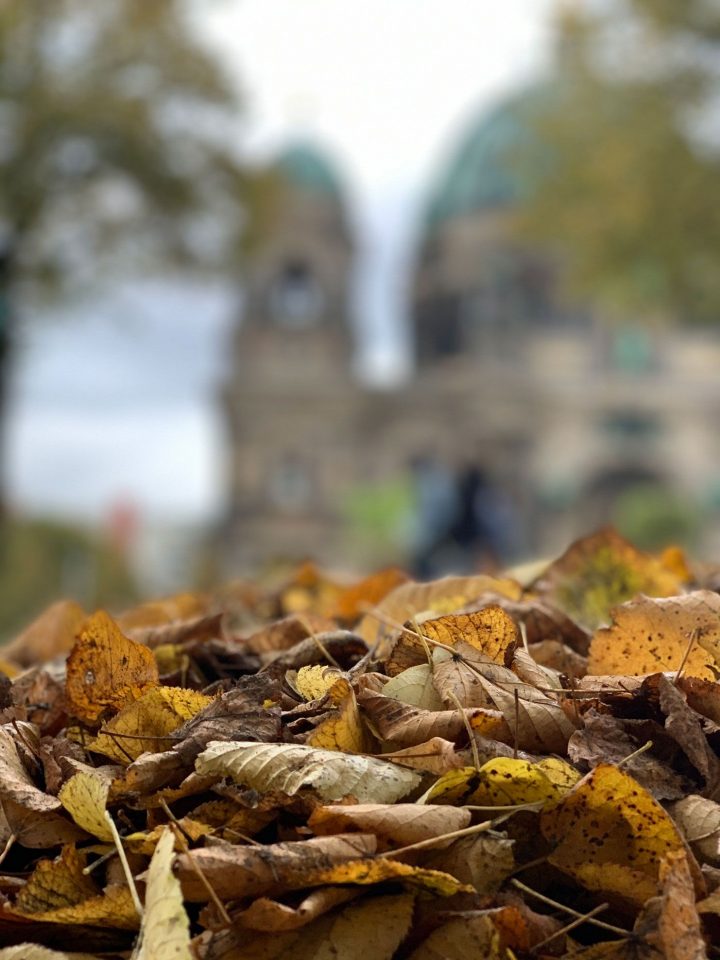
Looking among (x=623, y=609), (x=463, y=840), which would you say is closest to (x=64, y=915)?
(x=463, y=840)

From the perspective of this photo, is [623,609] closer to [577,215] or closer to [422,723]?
[422,723]

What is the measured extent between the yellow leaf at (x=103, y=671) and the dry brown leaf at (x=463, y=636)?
268mm

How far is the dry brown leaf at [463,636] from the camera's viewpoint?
1374mm

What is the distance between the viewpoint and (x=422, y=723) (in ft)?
4.08

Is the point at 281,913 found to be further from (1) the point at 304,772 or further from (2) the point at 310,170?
(2) the point at 310,170

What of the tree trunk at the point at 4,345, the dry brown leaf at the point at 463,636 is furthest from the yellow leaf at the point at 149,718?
the tree trunk at the point at 4,345

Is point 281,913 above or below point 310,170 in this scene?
below

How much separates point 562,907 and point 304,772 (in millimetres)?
249

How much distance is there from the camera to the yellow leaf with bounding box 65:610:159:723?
139cm

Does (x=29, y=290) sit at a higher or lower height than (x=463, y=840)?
higher

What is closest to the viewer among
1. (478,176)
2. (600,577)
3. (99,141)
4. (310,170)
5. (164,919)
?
(164,919)

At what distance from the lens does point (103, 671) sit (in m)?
1.40

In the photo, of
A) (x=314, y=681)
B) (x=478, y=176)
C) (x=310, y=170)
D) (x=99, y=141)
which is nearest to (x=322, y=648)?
(x=314, y=681)

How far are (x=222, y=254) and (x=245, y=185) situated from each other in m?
0.92
